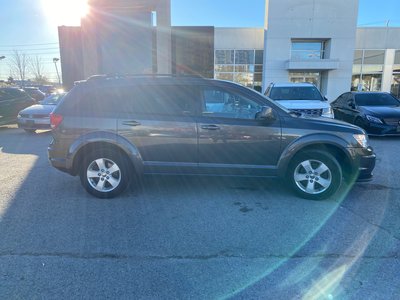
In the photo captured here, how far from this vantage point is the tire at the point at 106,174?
459 centimetres

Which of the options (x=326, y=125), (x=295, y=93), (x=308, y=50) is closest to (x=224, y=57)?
(x=308, y=50)

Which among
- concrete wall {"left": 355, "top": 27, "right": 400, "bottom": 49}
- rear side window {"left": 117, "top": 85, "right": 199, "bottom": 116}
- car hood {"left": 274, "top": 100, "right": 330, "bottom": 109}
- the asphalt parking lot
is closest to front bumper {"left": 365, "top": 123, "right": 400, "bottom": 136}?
car hood {"left": 274, "top": 100, "right": 330, "bottom": 109}

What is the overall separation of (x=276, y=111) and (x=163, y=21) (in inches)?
524

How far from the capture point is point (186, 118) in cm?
445

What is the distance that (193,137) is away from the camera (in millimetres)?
4441

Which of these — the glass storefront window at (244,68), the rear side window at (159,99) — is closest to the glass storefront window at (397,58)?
the glass storefront window at (244,68)

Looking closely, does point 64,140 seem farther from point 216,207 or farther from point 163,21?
point 163,21

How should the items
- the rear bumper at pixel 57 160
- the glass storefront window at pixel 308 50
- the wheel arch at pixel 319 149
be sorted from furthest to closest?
the glass storefront window at pixel 308 50 < the rear bumper at pixel 57 160 < the wheel arch at pixel 319 149

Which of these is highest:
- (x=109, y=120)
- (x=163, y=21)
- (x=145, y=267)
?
(x=163, y=21)

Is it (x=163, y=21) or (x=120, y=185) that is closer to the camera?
(x=120, y=185)

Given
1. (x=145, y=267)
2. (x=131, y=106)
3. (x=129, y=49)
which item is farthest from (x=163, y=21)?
(x=145, y=267)

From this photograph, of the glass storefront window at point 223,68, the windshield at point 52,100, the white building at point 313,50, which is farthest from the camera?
the glass storefront window at point 223,68

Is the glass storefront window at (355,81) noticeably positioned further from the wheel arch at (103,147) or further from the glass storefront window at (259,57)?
the wheel arch at (103,147)

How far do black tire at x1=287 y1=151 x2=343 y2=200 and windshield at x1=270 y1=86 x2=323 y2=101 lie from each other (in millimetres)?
5965
